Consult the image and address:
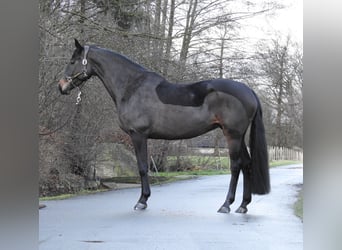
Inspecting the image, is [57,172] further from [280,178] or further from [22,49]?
[280,178]

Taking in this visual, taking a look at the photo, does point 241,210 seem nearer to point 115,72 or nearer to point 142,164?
point 142,164

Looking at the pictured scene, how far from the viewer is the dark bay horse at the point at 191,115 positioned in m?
2.81

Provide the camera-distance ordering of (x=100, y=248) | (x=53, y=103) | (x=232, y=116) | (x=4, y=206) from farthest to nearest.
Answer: (x=53, y=103) → (x=232, y=116) → (x=100, y=248) → (x=4, y=206)

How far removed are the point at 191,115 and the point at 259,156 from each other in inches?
18.3

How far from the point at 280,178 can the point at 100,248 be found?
3.66 feet

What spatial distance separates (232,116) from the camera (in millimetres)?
2807

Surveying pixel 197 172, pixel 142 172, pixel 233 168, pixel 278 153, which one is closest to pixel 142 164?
pixel 142 172

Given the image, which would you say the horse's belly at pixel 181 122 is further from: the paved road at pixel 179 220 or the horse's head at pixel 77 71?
the horse's head at pixel 77 71

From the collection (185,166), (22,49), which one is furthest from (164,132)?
(22,49)

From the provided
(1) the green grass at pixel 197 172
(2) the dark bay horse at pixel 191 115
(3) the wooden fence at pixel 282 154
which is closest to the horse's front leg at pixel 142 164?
(2) the dark bay horse at pixel 191 115

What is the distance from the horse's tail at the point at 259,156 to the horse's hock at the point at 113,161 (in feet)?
2.33

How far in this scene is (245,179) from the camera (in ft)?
9.29

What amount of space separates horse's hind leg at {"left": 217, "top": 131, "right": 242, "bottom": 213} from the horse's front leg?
0.44 metres

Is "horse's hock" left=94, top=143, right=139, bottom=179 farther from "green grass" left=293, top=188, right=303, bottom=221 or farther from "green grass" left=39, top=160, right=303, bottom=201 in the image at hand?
"green grass" left=293, top=188, right=303, bottom=221
